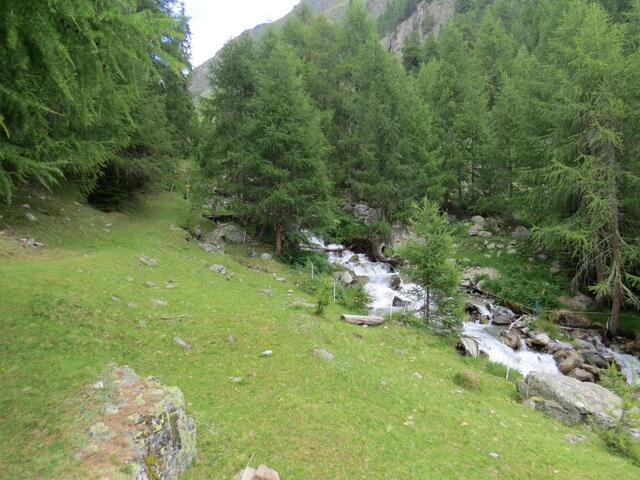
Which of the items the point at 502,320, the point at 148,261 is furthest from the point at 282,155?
the point at 502,320

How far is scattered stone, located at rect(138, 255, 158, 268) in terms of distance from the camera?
1502 cm

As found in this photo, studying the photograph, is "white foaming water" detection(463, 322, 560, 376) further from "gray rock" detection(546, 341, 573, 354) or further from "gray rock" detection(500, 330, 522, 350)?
"gray rock" detection(546, 341, 573, 354)

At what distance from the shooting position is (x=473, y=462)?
669 centimetres

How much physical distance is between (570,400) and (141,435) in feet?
33.5

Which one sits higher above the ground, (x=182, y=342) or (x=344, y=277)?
(x=182, y=342)

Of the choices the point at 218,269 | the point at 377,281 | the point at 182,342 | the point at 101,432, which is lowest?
the point at 377,281

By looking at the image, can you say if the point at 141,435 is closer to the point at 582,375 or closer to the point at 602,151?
the point at 582,375

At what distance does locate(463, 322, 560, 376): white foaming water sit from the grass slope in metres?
2.49

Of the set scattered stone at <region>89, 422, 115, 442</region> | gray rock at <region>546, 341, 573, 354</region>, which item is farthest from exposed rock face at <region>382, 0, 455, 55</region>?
scattered stone at <region>89, 422, 115, 442</region>

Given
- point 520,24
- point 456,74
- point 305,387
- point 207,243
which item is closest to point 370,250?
point 207,243

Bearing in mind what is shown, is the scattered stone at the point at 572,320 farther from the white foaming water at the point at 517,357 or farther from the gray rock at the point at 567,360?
the white foaming water at the point at 517,357

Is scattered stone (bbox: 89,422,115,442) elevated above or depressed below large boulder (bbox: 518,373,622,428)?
above

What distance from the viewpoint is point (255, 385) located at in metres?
8.09

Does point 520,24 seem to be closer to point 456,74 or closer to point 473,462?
point 456,74
